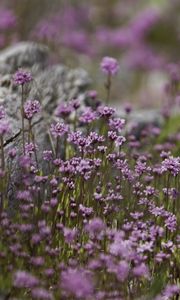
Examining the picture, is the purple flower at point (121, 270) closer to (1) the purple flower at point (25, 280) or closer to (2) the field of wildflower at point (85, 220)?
(2) the field of wildflower at point (85, 220)

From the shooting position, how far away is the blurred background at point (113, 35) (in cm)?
1076

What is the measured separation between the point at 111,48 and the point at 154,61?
4.35 feet

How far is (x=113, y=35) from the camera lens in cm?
1388

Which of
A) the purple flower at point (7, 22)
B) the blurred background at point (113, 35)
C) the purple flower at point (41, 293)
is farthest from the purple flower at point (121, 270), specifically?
the purple flower at point (7, 22)

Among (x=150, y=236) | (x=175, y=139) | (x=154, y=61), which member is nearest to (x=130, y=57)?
(x=154, y=61)

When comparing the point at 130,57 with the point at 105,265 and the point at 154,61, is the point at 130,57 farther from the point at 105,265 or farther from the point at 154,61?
the point at 105,265

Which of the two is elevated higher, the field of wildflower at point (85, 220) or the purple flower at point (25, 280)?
the field of wildflower at point (85, 220)

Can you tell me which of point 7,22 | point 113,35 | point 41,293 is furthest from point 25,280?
point 113,35

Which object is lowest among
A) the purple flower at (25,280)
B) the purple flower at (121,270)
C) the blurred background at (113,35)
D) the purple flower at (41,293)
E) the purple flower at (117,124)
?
the purple flower at (41,293)

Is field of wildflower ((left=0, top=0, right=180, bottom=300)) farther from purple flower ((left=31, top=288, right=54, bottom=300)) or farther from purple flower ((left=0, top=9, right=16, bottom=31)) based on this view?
purple flower ((left=0, top=9, right=16, bottom=31))

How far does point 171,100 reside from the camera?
8.19 m

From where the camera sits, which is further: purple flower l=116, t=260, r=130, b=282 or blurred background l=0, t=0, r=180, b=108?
blurred background l=0, t=0, r=180, b=108

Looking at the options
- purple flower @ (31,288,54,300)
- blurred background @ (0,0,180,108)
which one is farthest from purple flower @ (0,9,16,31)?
purple flower @ (31,288,54,300)

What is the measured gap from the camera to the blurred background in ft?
35.3
